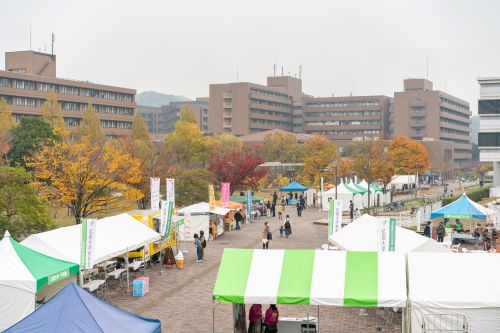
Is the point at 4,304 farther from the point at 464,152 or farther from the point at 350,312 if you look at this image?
the point at 464,152

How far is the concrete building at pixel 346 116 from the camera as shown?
134250mm

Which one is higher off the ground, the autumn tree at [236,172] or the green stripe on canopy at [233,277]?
the autumn tree at [236,172]

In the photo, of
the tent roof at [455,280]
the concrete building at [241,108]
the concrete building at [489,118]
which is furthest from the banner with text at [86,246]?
the concrete building at [241,108]

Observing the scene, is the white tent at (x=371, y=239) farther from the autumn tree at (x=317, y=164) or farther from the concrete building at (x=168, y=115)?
the concrete building at (x=168, y=115)

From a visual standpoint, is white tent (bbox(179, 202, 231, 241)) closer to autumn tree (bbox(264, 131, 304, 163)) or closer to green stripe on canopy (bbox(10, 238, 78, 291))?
green stripe on canopy (bbox(10, 238, 78, 291))

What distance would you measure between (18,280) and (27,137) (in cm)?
3872

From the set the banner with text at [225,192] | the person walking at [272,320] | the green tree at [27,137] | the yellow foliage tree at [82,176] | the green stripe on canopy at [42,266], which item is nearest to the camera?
the person walking at [272,320]

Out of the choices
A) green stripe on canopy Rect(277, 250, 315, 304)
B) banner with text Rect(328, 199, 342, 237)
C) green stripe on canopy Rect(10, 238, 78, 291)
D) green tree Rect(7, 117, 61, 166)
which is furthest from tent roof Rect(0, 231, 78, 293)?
green tree Rect(7, 117, 61, 166)

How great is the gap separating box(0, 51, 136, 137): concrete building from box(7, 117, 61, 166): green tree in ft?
106

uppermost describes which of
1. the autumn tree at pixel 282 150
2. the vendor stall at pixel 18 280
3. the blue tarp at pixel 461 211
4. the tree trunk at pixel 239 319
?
the autumn tree at pixel 282 150

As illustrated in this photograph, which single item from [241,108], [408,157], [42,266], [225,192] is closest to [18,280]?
[42,266]

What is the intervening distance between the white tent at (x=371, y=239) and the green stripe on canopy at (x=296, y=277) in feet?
16.3

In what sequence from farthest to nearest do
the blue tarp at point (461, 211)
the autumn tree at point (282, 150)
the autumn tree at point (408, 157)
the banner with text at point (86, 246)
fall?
the autumn tree at point (408, 157), the autumn tree at point (282, 150), the blue tarp at point (461, 211), the banner with text at point (86, 246)

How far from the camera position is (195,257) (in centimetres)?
2700
